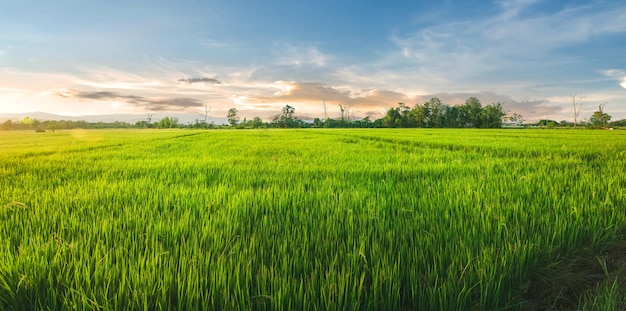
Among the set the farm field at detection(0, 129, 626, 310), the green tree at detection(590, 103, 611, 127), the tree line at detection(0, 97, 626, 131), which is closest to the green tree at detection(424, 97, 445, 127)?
the tree line at detection(0, 97, 626, 131)

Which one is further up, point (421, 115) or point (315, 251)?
point (421, 115)

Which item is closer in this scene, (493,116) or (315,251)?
(315,251)

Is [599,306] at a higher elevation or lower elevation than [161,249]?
lower

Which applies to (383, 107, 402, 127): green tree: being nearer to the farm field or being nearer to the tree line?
the tree line

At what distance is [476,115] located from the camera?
107 m

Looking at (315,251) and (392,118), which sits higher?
(392,118)

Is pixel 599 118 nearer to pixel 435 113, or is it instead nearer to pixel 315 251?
pixel 435 113

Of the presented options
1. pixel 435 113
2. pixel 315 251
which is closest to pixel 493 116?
pixel 435 113

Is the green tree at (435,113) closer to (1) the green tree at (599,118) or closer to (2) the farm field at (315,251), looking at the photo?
(1) the green tree at (599,118)

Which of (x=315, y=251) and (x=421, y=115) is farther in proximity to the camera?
(x=421, y=115)

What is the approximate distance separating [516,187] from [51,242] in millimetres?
4641

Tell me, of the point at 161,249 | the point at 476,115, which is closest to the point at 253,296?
the point at 161,249

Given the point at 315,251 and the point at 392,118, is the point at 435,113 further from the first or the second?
the point at 315,251

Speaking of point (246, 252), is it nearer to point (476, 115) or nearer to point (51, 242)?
point (51, 242)
